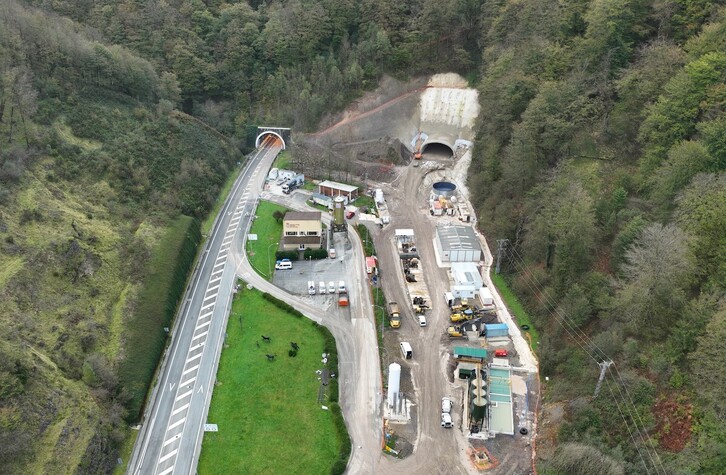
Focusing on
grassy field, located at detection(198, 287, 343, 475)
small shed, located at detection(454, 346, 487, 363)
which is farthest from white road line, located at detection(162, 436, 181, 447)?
small shed, located at detection(454, 346, 487, 363)

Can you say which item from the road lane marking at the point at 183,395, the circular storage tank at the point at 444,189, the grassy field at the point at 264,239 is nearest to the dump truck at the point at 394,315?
the grassy field at the point at 264,239

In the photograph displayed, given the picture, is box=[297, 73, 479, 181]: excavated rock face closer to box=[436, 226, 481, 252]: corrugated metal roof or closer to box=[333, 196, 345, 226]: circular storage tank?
box=[333, 196, 345, 226]: circular storage tank

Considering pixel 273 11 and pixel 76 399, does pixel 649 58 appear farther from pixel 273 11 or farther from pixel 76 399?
pixel 273 11

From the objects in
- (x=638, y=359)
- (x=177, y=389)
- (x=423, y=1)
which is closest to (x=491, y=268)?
(x=638, y=359)

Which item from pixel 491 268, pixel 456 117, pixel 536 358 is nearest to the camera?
pixel 536 358

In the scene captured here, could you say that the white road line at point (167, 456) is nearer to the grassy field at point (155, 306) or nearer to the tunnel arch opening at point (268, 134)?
the grassy field at point (155, 306)

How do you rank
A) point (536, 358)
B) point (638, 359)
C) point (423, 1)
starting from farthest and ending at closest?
point (423, 1) < point (536, 358) < point (638, 359)

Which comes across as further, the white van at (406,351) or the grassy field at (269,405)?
the white van at (406,351)
